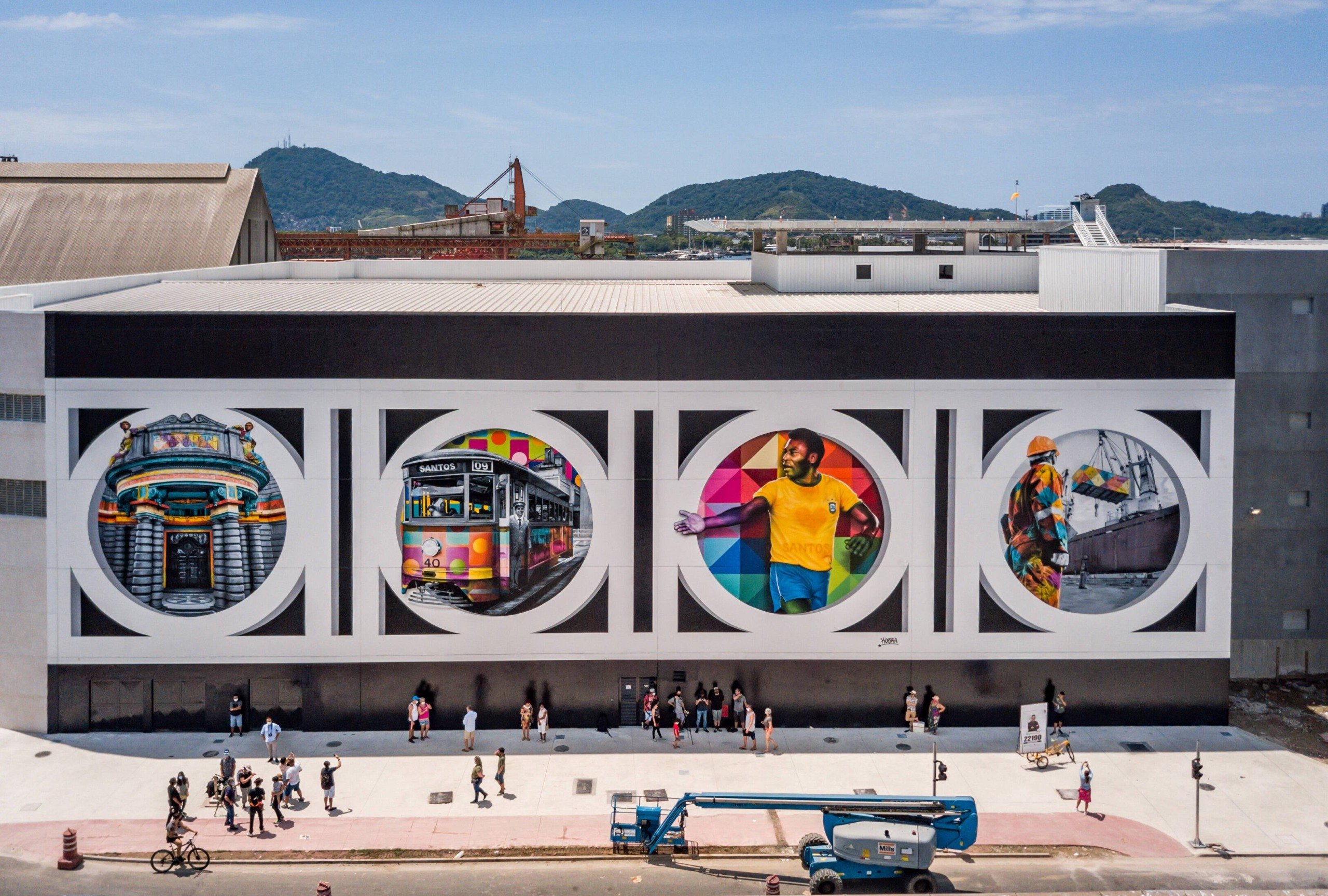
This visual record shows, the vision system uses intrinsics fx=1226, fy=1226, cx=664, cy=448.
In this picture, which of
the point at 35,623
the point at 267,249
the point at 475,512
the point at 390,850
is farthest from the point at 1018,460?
the point at 267,249

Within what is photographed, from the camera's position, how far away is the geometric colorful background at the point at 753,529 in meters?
34.4

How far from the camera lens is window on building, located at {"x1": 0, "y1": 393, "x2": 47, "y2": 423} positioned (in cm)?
3372

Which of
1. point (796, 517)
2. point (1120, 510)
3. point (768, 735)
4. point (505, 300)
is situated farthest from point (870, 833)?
point (505, 300)

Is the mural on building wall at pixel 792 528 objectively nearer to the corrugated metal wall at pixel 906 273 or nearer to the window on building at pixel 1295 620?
the corrugated metal wall at pixel 906 273

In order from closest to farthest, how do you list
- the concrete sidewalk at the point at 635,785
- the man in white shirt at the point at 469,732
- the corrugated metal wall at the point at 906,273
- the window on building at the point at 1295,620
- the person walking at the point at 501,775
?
1. the concrete sidewalk at the point at 635,785
2. the person walking at the point at 501,775
3. the man in white shirt at the point at 469,732
4. the window on building at the point at 1295,620
5. the corrugated metal wall at the point at 906,273

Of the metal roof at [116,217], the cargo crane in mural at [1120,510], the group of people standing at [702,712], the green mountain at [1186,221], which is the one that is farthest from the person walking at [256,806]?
the green mountain at [1186,221]

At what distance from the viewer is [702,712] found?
3394 cm

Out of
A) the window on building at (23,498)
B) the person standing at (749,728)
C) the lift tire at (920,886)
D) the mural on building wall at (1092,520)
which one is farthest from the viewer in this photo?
the mural on building wall at (1092,520)

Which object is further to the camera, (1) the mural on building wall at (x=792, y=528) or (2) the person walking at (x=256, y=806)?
(1) the mural on building wall at (x=792, y=528)

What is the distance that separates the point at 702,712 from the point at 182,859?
13746 mm

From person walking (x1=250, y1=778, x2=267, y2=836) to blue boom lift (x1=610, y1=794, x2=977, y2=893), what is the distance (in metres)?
8.63

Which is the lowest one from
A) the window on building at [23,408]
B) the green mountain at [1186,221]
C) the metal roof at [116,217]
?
the window on building at [23,408]

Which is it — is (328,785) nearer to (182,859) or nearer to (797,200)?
(182,859)

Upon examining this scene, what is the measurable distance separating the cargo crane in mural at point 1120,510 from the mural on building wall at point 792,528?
230 inches
